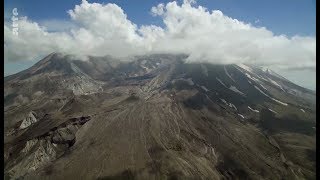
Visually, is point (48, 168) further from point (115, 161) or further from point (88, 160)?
point (115, 161)

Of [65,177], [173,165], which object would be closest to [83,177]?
[65,177]
